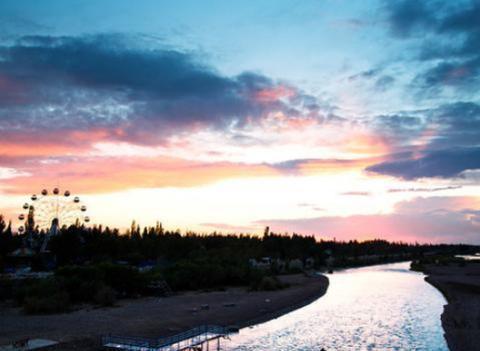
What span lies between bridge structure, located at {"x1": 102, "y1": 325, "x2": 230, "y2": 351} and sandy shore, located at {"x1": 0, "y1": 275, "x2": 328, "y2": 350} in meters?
2.31

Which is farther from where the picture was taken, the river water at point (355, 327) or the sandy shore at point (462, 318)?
the sandy shore at point (462, 318)

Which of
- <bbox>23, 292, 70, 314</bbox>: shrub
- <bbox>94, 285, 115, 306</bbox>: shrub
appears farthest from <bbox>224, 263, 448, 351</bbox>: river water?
<bbox>23, 292, 70, 314</bbox>: shrub

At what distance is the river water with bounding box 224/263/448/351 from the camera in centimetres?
4094

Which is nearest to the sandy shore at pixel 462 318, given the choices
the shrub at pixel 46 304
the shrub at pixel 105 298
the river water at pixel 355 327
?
the river water at pixel 355 327

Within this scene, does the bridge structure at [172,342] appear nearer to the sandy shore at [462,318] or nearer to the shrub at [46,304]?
the sandy shore at [462,318]

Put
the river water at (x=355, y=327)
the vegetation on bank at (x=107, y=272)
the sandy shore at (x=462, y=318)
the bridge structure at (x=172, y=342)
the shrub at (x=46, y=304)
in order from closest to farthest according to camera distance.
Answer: the bridge structure at (x=172, y=342) < the river water at (x=355, y=327) < the sandy shore at (x=462, y=318) < the shrub at (x=46, y=304) < the vegetation on bank at (x=107, y=272)

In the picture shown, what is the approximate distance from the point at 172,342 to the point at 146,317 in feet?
57.5

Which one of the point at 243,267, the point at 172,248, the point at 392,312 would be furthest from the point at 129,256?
the point at 392,312

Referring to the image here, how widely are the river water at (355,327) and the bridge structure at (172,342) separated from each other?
1.81 meters

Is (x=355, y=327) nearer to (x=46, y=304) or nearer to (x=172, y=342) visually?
(x=172, y=342)

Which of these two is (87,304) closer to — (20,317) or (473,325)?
(20,317)

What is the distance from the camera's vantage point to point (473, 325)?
48000 mm

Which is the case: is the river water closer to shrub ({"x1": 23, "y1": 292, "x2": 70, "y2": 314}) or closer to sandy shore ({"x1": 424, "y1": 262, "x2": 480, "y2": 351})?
sandy shore ({"x1": 424, "y1": 262, "x2": 480, "y2": 351})

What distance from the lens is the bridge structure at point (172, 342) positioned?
111 ft
